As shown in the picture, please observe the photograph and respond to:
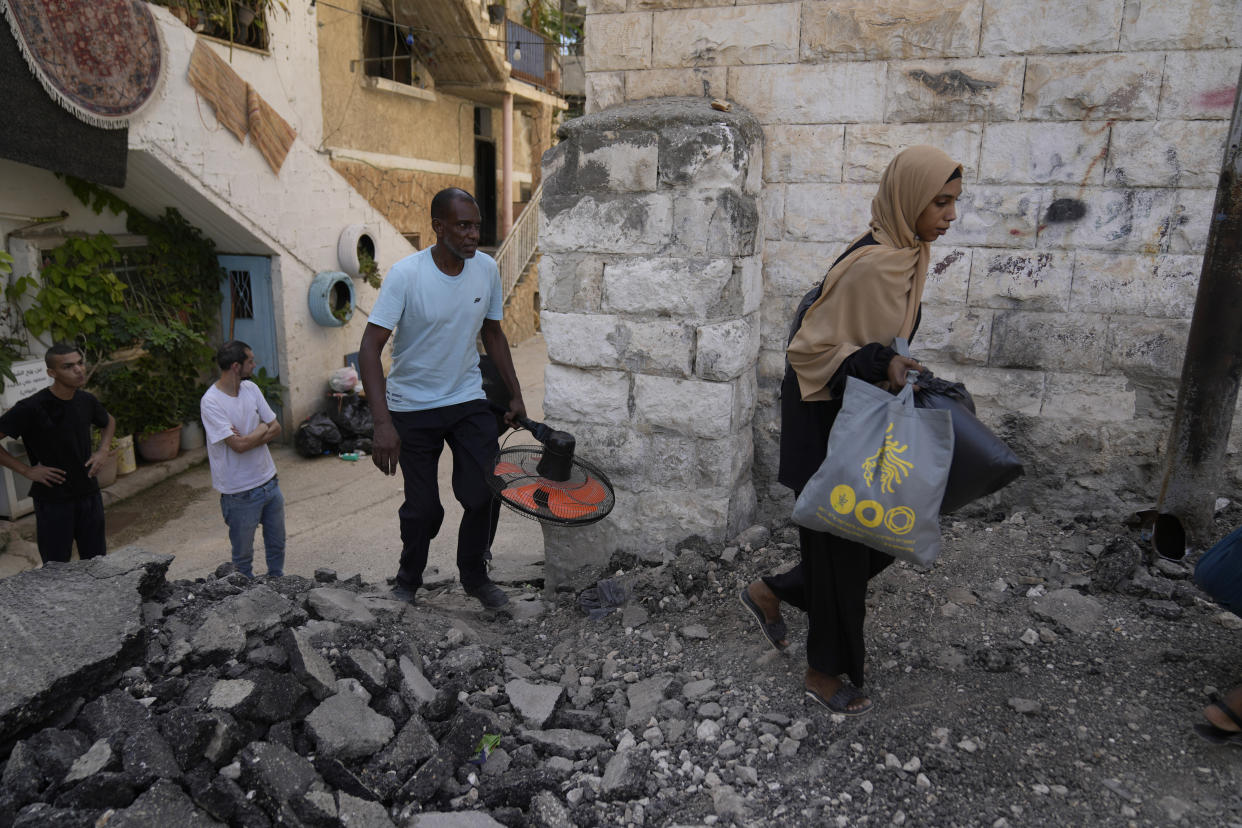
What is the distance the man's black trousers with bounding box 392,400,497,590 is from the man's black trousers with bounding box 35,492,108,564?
1983 millimetres

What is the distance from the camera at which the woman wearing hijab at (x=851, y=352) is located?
2348mm

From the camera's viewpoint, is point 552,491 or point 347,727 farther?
point 552,491

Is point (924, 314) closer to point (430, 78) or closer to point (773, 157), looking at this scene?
point (773, 157)

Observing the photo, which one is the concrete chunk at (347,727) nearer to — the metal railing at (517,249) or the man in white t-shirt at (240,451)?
the man in white t-shirt at (240,451)

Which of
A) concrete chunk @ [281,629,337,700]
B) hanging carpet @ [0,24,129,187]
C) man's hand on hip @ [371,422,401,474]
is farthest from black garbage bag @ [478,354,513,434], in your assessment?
hanging carpet @ [0,24,129,187]

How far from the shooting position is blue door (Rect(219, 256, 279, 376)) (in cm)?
816

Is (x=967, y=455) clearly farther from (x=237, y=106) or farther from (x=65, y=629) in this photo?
(x=237, y=106)

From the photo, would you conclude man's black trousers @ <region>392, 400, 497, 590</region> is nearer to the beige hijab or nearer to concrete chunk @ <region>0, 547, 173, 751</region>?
concrete chunk @ <region>0, 547, 173, 751</region>

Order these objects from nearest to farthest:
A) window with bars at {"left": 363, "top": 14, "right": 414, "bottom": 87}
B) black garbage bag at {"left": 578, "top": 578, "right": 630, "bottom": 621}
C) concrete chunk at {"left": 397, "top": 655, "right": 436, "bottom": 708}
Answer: concrete chunk at {"left": 397, "top": 655, "right": 436, "bottom": 708} < black garbage bag at {"left": 578, "top": 578, "right": 630, "bottom": 621} < window with bars at {"left": 363, "top": 14, "right": 414, "bottom": 87}

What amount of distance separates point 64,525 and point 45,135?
290 cm

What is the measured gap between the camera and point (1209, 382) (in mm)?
3135

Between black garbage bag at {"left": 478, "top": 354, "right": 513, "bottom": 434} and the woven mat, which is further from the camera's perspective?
the woven mat

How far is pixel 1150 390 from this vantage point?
3.44m

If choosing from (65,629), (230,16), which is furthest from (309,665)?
(230,16)
